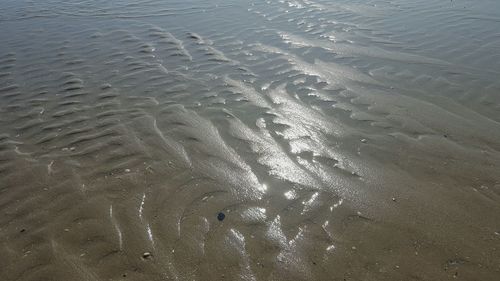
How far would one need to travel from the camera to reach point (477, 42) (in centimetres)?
828

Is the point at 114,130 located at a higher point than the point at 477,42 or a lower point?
lower

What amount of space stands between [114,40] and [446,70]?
7.27 meters

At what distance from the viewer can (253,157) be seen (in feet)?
14.9

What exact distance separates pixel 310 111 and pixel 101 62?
4.65 m

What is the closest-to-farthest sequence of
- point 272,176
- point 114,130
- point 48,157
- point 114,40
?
point 272,176 → point 48,157 → point 114,130 → point 114,40

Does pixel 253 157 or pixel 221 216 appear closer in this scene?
pixel 221 216

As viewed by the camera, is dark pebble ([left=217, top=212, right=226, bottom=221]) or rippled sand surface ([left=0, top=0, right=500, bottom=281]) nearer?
rippled sand surface ([left=0, top=0, right=500, bottom=281])

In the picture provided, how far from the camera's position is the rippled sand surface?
3254 millimetres

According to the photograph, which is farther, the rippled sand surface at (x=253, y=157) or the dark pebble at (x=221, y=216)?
the dark pebble at (x=221, y=216)

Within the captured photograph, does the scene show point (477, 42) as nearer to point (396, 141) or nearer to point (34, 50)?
point (396, 141)

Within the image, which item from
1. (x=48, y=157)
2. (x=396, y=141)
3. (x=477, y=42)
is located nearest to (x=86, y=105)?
(x=48, y=157)

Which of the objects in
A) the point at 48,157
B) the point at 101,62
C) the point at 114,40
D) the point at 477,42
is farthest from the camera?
the point at 114,40

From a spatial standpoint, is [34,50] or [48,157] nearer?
[48,157]

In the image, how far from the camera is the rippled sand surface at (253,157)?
325 centimetres
